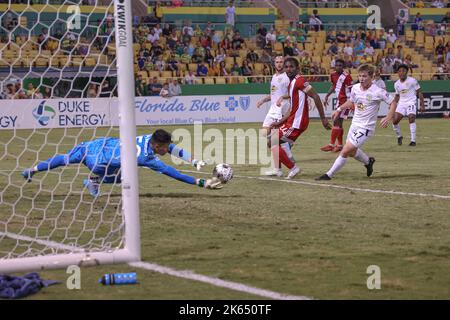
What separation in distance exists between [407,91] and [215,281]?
60.4ft

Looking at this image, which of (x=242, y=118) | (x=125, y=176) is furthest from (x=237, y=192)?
(x=242, y=118)

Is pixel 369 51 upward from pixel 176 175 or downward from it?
upward

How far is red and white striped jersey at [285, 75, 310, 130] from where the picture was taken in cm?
1623

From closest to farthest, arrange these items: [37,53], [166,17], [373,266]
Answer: [373,266]
[37,53]
[166,17]

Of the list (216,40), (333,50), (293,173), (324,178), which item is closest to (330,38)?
(333,50)

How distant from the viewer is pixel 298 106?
53.7ft

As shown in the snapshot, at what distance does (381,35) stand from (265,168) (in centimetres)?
2701

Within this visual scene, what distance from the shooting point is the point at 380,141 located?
25.0m

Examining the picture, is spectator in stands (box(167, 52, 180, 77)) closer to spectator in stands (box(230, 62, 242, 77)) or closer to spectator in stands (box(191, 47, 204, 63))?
spectator in stands (box(191, 47, 204, 63))

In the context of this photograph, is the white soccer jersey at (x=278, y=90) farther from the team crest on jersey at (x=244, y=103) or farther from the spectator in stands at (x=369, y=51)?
the spectator in stands at (x=369, y=51)

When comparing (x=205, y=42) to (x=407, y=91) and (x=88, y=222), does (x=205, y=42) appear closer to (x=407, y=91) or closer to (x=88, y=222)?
(x=407, y=91)

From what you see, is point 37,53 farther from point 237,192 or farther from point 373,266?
point 373,266

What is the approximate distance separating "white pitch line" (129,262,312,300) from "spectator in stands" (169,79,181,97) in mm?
25188

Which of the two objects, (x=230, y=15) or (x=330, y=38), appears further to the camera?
(x=330, y=38)
